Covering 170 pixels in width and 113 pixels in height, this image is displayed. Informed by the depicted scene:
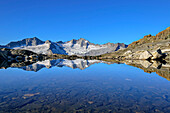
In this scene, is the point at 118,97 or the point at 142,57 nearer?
the point at 118,97

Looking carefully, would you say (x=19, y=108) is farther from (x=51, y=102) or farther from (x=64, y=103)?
(x=64, y=103)

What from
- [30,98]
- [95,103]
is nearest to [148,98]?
[95,103]

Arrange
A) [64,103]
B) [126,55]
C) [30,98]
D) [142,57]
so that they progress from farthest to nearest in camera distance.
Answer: [126,55], [142,57], [30,98], [64,103]

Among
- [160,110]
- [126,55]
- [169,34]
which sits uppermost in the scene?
[169,34]

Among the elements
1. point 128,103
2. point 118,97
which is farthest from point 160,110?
point 118,97

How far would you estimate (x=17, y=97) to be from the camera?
11.1m

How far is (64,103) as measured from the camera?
975cm

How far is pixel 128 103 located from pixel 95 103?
2537 mm

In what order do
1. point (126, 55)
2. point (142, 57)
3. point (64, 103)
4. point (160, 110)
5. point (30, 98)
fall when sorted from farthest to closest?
point (126, 55), point (142, 57), point (30, 98), point (64, 103), point (160, 110)

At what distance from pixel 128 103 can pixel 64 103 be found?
492cm

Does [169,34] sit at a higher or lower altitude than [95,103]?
higher

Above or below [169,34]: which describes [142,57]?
below

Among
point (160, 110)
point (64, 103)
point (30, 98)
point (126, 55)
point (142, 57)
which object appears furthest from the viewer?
point (126, 55)

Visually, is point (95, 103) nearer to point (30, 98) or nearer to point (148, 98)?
point (148, 98)
